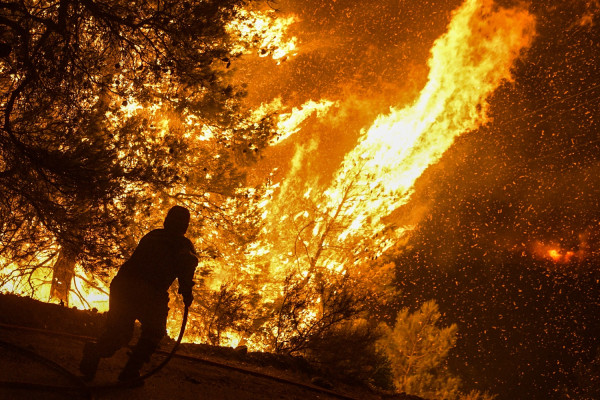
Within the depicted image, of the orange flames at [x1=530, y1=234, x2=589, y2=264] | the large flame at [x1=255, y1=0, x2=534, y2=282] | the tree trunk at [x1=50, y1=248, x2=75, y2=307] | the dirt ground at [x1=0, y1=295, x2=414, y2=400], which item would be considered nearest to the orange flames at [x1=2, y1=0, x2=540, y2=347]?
the large flame at [x1=255, y1=0, x2=534, y2=282]

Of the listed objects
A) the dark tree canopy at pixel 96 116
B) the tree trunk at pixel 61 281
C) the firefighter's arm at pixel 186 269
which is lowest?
the firefighter's arm at pixel 186 269

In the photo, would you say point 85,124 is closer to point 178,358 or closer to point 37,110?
point 37,110

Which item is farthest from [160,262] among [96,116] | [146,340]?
[96,116]

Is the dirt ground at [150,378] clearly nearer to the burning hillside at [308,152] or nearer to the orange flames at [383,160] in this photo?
the burning hillside at [308,152]

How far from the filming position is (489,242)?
1806 inches

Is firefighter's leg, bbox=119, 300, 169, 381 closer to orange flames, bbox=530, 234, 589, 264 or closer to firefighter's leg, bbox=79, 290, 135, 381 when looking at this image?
firefighter's leg, bbox=79, 290, 135, 381

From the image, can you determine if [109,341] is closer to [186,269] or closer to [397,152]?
[186,269]

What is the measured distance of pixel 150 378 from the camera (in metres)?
4.78

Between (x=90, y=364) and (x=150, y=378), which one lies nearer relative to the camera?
(x=90, y=364)

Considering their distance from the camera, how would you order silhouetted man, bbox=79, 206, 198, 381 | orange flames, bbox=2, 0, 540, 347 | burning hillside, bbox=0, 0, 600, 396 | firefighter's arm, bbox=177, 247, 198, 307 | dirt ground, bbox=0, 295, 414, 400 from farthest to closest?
orange flames, bbox=2, 0, 540, 347 → burning hillside, bbox=0, 0, 600, 396 → firefighter's arm, bbox=177, 247, 198, 307 → silhouetted man, bbox=79, 206, 198, 381 → dirt ground, bbox=0, 295, 414, 400

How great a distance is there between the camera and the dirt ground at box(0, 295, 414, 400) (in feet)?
12.9

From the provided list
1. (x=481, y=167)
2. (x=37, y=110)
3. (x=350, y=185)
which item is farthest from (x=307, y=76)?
(x=37, y=110)

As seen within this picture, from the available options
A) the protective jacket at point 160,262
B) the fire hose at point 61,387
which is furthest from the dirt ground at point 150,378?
the protective jacket at point 160,262

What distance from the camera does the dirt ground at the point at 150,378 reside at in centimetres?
393
